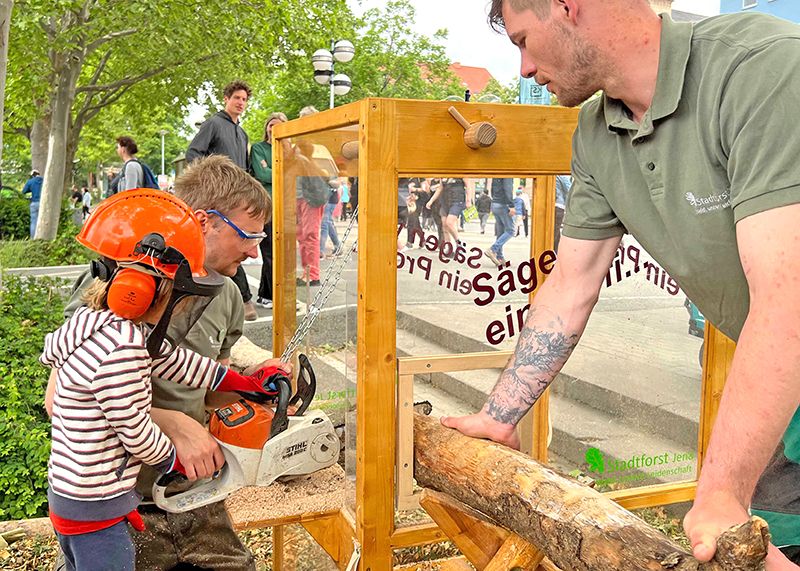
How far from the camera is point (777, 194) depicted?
1300 millimetres

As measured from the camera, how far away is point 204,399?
257 cm

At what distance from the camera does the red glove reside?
2432 mm

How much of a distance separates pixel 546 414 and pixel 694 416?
53cm

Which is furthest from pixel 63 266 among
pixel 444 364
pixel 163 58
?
pixel 444 364

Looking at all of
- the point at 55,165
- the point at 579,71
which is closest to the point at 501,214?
A: the point at 579,71

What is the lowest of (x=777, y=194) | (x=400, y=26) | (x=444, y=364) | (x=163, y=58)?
(x=444, y=364)

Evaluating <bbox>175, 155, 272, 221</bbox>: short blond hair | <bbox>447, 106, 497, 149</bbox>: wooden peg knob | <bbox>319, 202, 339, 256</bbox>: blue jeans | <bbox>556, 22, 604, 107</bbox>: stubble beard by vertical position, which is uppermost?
<bbox>556, 22, 604, 107</bbox>: stubble beard

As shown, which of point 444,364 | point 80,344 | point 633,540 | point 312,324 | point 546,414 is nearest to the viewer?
point 633,540

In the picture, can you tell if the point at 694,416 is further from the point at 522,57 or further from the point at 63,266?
the point at 63,266

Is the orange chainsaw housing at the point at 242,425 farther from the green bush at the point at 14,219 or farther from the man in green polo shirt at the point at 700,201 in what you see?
the green bush at the point at 14,219

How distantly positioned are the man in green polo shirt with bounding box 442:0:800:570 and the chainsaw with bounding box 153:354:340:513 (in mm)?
547

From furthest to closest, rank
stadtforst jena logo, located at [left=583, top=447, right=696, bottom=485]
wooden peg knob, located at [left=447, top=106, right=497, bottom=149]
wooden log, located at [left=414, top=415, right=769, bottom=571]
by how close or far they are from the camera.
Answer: stadtforst jena logo, located at [left=583, top=447, right=696, bottom=485], wooden peg knob, located at [left=447, top=106, right=497, bottom=149], wooden log, located at [left=414, top=415, right=769, bottom=571]

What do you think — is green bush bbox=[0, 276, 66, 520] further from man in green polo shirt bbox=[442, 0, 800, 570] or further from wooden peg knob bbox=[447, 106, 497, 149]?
wooden peg knob bbox=[447, 106, 497, 149]

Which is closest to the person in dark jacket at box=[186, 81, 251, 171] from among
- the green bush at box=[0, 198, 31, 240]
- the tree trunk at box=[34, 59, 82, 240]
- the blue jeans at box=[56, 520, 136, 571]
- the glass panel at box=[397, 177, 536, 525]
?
the glass panel at box=[397, 177, 536, 525]
